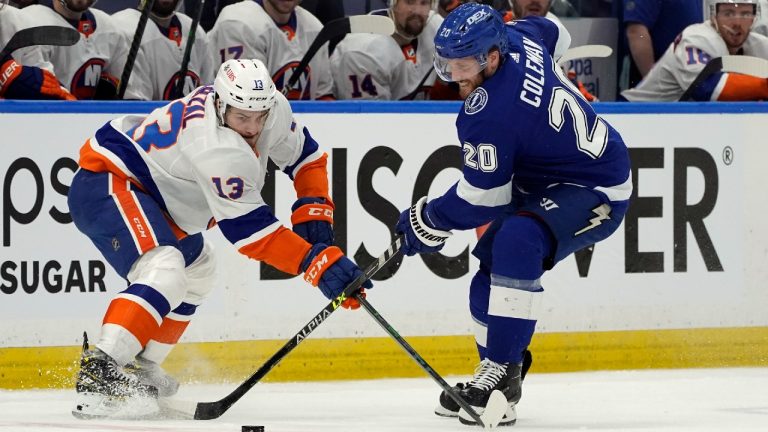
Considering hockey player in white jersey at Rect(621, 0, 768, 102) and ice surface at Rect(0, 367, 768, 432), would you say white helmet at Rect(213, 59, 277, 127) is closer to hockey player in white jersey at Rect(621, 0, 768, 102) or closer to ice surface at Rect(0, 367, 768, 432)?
ice surface at Rect(0, 367, 768, 432)

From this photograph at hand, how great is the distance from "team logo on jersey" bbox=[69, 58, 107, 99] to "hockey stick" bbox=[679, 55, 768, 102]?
7.41 ft

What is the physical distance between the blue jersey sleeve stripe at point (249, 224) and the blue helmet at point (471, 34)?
66cm

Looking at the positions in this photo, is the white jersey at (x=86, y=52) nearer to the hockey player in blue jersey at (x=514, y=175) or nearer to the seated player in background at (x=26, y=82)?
the seated player in background at (x=26, y=82)

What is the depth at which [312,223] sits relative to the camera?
14.8 feet

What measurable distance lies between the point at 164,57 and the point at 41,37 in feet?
2.18

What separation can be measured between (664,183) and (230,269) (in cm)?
166

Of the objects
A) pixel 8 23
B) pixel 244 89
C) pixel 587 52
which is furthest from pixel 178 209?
pixel 587 52

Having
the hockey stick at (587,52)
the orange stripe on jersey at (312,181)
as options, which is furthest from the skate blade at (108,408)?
the hockey stick at (587,52)

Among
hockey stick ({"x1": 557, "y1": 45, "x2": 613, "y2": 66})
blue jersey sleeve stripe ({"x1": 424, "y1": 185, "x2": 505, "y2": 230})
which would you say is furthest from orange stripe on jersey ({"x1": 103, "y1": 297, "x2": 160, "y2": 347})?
hockey stick ({"x1": 557, "y1": 45, "x2": 613, "y2": 66})

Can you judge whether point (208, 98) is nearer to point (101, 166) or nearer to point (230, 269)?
point (101, 166)

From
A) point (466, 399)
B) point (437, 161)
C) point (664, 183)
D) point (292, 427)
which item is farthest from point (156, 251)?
point (664, 183)

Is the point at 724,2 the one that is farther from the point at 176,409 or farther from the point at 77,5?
the point at 176,409

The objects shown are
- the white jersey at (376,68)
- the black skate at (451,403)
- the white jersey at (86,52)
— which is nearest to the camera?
the black skate at (451,403)

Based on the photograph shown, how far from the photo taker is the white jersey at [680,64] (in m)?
6.04
